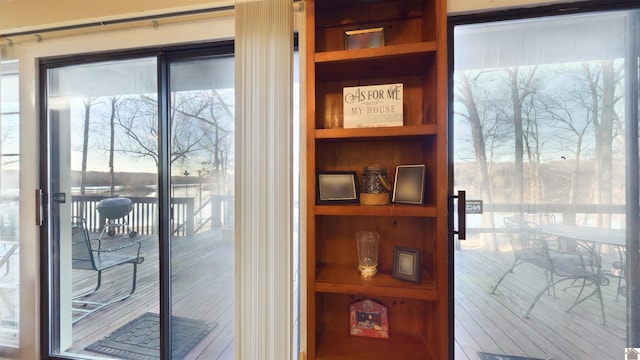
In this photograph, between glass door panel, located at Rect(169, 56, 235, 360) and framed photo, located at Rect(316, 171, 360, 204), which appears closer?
framed photo, located at Rect(316, 171, 360, 204)

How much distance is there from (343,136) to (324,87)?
1.13 feet

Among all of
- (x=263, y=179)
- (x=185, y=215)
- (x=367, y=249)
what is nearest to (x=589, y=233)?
(x=367, y=249)

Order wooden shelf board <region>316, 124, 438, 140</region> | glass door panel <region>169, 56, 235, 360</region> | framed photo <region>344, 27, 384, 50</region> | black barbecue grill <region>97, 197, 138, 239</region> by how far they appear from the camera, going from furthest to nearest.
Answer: black barbecue grill <region>97, 197, 138, 239</region>
glass door panel <region>169, 56, 235, 360</region>
framed photo <region>344, 27, 384, 50</region>
wooden shelf board <region>316, 124, 438, 140</region>

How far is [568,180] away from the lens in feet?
3.91

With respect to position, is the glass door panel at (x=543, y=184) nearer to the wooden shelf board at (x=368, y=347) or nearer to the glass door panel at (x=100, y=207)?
the wooden shelf board at (x=368, y=347)

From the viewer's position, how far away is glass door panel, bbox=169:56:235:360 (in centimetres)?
143

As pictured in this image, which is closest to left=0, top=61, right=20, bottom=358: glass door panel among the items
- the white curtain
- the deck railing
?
the deck railing

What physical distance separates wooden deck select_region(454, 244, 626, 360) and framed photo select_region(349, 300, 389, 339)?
1.36 ft

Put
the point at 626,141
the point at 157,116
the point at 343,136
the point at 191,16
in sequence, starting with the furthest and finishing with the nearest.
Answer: the point at 157,116
the point at 191,16
the point at 626,141
the point at 343,136

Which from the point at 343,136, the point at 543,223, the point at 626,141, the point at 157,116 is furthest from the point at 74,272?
the point at 626,141

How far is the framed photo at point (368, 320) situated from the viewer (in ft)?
3.64

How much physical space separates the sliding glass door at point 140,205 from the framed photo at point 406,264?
901 millimetres

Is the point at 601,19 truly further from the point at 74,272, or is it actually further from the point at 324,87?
the point at 74,272

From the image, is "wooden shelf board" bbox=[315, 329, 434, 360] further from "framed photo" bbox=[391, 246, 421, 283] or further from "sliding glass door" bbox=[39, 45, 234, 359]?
"sliding glass door" bbox=[39, 45, 234, 359]
